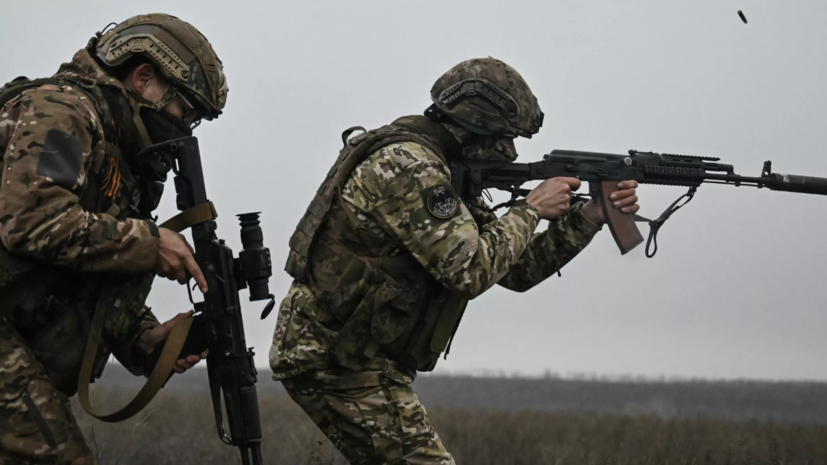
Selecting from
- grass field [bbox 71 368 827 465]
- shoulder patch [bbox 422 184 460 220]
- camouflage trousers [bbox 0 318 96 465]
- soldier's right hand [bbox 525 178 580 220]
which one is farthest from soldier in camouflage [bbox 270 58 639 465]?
grass field [bbox 71 368 827 465]

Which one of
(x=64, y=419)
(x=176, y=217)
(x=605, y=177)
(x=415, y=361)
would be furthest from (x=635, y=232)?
(x=64, y=419)

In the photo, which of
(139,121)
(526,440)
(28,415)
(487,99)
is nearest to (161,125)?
(139,121)

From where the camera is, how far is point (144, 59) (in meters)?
3.66

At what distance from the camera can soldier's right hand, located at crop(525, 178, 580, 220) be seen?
490cm

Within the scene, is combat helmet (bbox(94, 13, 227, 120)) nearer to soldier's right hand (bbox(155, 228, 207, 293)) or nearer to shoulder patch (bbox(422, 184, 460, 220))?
soldier's right hand (bbox(155, 228, 207, 293))

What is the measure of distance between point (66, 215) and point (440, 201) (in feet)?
5.23

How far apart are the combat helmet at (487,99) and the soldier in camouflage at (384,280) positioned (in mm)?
10

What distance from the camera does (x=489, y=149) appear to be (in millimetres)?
4910

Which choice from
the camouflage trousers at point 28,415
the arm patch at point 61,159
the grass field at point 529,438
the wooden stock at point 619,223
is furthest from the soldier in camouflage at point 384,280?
the grass field at point 529,438

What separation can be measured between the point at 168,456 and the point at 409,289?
10.0 ft

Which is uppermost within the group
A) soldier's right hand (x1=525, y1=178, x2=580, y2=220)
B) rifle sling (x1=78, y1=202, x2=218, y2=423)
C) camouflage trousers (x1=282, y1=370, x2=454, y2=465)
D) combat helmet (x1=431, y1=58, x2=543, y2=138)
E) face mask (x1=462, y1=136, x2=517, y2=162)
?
combat helmet (x1=431, y1=58, x2=543, y2=138)

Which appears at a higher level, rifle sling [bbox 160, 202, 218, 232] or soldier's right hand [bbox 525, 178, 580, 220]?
soldier's right hand [bbox 525, 178, 580, 220]

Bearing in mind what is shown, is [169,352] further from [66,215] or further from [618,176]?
[618,176]

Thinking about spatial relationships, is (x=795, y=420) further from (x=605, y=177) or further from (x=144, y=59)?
(x=144, y=59)
